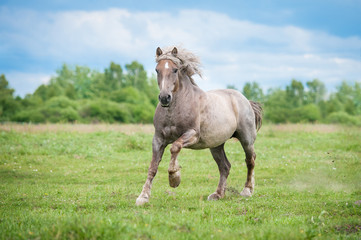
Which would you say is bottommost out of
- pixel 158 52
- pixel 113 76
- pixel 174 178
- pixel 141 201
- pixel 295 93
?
pixel 141 201

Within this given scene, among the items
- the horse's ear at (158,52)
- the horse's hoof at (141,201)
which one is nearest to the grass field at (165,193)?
the horse's hoof at (141,201)

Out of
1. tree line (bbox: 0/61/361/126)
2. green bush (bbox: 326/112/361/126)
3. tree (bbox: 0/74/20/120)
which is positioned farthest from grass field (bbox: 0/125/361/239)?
green bush (bbox: 326/112/361/126)

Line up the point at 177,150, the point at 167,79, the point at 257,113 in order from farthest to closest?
1. the point at 257,113
2. the point at 167,79
3. the point at 177,150

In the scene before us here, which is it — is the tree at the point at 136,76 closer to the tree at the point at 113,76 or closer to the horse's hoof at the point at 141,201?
the tree at the point at 113,76

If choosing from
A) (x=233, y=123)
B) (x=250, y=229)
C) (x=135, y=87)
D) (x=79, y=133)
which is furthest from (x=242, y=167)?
(x=135, y=87)

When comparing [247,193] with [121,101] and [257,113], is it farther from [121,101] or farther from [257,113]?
[121,101]

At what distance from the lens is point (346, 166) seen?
14039 mm

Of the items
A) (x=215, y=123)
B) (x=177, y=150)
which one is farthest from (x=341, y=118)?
(x=177, y=150)

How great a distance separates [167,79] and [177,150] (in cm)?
144

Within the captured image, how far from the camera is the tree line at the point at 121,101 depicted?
55.2 meters

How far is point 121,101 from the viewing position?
207ft

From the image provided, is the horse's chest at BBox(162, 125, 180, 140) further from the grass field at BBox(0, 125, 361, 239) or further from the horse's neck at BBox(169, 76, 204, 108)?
the grass field at BBox(0, 125, 361, 239)

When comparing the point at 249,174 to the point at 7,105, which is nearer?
the point at 249,174

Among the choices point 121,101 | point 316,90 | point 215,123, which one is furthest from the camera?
point 316,90
